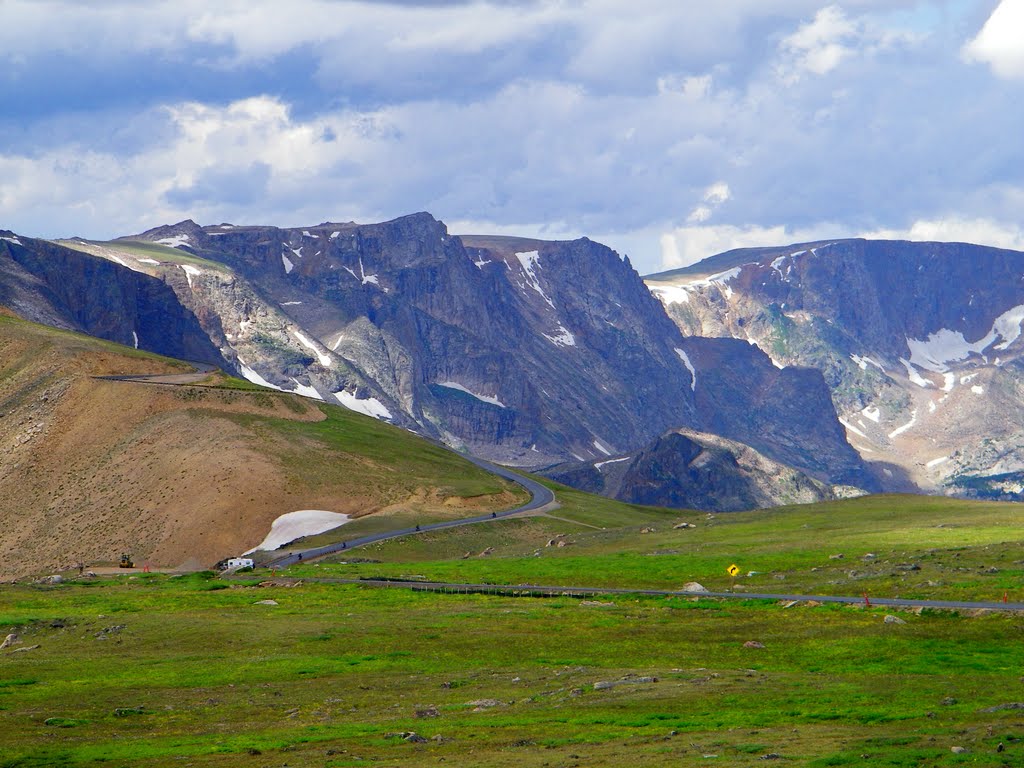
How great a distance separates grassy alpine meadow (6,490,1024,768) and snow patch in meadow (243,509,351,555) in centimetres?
5320

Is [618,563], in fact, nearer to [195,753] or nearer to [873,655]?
[873,655]

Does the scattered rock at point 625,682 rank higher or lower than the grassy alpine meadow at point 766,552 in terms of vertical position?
higher

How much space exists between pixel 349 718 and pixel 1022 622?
31804 mm

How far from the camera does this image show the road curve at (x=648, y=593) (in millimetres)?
69875

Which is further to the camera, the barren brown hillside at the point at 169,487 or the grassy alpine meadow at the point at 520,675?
the barren brown hillside at the point at 169,487

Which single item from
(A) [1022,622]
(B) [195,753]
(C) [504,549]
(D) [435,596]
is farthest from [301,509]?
(B) [195,753]

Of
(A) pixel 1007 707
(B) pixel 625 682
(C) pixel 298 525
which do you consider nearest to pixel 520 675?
(B) pixel 625 682

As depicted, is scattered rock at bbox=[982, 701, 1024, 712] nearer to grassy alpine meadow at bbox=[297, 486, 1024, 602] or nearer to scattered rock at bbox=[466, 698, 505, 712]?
scattered rock at bbox=[466, 698, 505, 712]

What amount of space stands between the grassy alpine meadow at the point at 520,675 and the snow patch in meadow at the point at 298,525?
175ft

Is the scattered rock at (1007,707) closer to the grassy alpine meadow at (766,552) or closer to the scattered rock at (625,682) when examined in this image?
the scattered rock at (625,682)

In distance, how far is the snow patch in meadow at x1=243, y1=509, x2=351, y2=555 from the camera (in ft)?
524

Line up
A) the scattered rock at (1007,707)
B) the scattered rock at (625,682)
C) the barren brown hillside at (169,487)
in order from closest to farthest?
the scattered rock at (1007,707) < the scattered rock at (625,682) < the barren brown hillside at (169,487)

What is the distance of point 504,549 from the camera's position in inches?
6211

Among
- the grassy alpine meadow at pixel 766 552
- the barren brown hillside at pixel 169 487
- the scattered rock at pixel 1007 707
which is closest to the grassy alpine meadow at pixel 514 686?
the scattered rock at pixel 1007 707
